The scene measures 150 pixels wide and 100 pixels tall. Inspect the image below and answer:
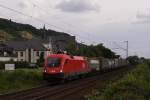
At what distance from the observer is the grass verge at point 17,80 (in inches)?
1367

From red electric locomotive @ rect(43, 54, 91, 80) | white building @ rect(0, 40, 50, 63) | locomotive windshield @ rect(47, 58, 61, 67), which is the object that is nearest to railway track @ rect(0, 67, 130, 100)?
red electric locomotive @ rect(43, 54, 91, 80)

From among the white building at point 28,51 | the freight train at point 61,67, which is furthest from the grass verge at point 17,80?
the white building at point 28,51

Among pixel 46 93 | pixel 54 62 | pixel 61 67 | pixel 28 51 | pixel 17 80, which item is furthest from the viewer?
pixel 28 51

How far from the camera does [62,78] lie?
132ft

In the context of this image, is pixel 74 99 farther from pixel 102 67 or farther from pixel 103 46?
pixel 103 46

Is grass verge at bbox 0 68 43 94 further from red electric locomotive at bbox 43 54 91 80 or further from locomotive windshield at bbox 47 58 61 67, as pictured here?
locomotive windshield at bbox 47 58 61 67

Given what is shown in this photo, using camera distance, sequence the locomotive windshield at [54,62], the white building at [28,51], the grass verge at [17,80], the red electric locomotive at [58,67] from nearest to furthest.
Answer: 1. the grass verge at [17,80]
2. the red electric locomotive at [58,67]
3. the locomotive windshield at [54,62]
4. the white building at [28,51]

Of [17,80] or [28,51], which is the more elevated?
[28,51]

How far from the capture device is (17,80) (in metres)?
37.5

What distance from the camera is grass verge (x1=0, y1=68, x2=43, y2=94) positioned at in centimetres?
3472

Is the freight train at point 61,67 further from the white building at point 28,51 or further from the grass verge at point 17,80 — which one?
the white building at point 28,51

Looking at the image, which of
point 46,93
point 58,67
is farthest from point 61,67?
point 46,93

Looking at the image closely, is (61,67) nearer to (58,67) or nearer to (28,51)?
(58,67)

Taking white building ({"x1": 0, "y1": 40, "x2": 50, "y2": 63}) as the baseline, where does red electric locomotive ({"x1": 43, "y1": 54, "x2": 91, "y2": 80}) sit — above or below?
below
